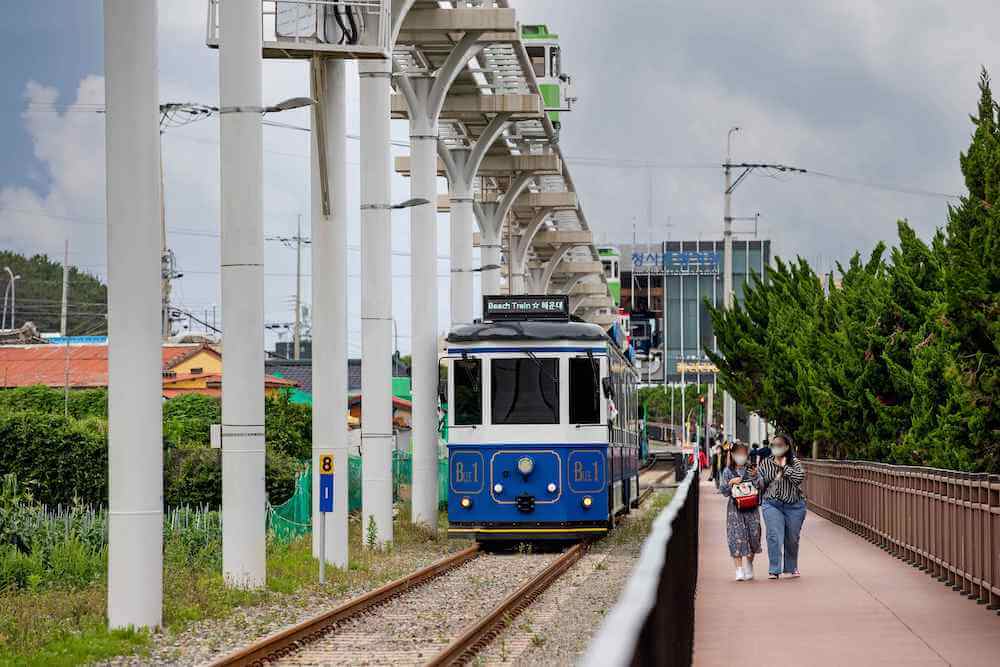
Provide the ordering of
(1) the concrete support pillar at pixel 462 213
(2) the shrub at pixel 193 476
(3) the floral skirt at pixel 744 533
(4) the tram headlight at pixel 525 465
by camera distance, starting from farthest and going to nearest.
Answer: (2) the shrub at pixel 193 476 → (1) the concrete support pillar at pixel 462 213 → (4) the tram headlight at pixel 525 465 → (3) the floral skirt at pixel 744 533

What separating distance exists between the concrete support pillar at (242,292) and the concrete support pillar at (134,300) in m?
3.65

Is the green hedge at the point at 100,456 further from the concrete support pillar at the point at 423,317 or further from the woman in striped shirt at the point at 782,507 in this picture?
the woman in striped shirt at the point at 782,507

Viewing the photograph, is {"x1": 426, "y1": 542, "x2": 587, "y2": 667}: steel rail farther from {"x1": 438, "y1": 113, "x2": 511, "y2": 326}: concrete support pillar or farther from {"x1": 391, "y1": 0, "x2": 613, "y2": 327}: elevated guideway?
{"x1": 438, "y1": 113, "x2": 511, "y2": 326}: concrete support pillar

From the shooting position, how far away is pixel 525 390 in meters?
27.5

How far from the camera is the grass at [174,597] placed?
14.8m

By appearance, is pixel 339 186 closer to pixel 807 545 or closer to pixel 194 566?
pixel 194 566

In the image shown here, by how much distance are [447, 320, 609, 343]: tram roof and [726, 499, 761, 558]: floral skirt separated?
26.3 feet

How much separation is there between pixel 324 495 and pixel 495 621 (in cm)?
516

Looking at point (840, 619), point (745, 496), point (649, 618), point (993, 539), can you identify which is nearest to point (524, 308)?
point (745, 496)

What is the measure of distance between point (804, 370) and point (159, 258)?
30.2 m

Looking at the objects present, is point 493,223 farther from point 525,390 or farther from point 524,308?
point 525,390

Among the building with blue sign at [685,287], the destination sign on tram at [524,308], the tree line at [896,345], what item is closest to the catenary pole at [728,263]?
the tree line at [896,345]

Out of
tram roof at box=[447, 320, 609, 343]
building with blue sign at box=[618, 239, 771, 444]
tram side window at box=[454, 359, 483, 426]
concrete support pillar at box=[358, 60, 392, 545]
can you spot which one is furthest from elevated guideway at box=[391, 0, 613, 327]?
building with blue sign at box=[618, 239, 771, 444]

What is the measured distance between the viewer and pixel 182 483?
125 feet
